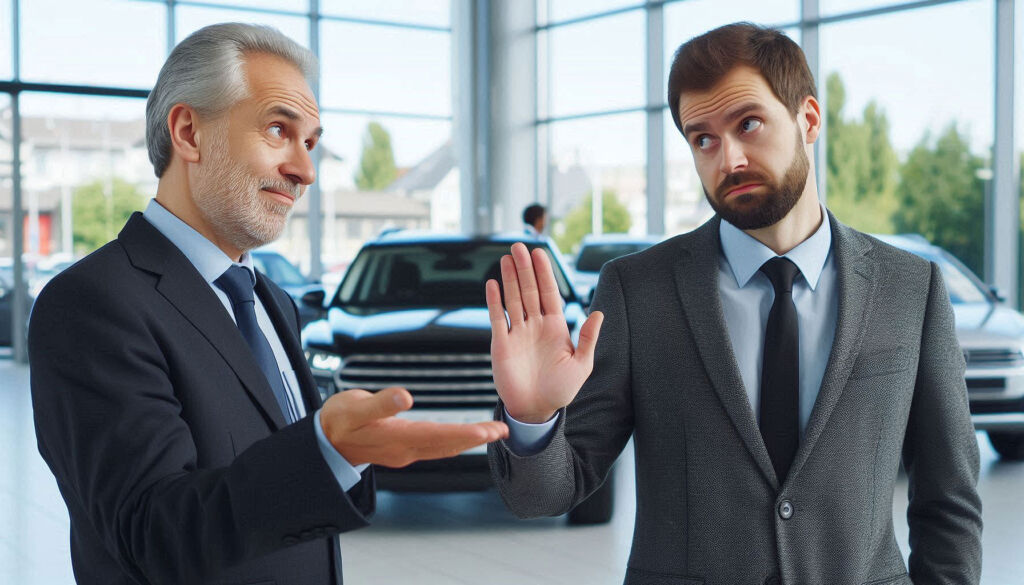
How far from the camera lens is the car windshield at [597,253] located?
Result: 1066 centimetres

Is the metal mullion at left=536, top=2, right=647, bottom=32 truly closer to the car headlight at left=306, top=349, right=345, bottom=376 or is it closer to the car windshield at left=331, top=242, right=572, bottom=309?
the car windshield at left=331, top=242, right=572, bottom=309

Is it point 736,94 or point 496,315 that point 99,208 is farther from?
point 496,315

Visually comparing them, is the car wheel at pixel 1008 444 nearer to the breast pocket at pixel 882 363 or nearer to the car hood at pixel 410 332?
the car hood at pixel 410 332

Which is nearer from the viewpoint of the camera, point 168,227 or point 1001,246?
point 168,227

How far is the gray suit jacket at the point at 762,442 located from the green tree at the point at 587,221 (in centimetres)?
1254

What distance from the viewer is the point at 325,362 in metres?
4.77

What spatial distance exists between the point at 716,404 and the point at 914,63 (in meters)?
10.5

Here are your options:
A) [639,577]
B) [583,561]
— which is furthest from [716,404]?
[583,561]

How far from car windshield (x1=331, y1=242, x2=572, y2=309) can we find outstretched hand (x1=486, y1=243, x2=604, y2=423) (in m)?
3.73

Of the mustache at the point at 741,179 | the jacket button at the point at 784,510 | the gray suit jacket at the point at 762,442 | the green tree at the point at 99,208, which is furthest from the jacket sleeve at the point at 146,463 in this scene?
the green tree at the point at 99,208

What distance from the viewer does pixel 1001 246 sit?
10.3 meters

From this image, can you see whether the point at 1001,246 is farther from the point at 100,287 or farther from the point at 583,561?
the point at 100,287

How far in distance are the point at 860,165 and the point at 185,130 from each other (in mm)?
11000

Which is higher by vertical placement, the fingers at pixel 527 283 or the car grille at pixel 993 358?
the fingers at pixel 527 283
